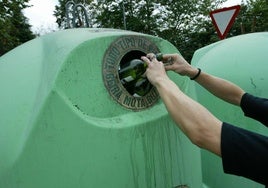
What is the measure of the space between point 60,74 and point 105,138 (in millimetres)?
328

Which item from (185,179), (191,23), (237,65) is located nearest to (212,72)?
(237,65)

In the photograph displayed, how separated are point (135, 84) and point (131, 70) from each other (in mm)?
72

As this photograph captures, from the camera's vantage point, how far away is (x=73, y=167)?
1.63m

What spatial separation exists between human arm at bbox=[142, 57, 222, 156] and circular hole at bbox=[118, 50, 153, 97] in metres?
0.19

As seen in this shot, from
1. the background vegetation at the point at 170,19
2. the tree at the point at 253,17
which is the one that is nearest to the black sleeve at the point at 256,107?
the tree at the point at 253,17

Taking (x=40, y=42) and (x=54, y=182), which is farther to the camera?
(x=40, y=42)

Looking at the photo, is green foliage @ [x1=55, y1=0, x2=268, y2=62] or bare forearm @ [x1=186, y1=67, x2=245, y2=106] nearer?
bare forearm @ [x1=186, y1=67, x2=245, y2=106]

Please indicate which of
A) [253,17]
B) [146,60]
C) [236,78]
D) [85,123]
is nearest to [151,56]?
[146,60]

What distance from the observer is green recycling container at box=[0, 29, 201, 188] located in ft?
5.25

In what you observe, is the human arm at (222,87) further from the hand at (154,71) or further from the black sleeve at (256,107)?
the hand at (154,71)

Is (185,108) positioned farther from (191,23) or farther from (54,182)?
(191,23)

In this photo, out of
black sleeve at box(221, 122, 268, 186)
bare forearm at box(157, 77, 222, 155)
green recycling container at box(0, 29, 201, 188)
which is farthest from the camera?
green recycling container at box(0, 29, 201, 188)

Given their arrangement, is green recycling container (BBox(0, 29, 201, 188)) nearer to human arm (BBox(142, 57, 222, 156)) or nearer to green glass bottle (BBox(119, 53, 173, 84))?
green glass bottle (BBox(119, 53, 173, 84))

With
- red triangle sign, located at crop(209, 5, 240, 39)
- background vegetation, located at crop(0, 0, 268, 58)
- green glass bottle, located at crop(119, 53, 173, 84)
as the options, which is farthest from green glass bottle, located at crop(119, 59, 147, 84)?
background vegetation, located at crop(0, 0, 268, 58)
